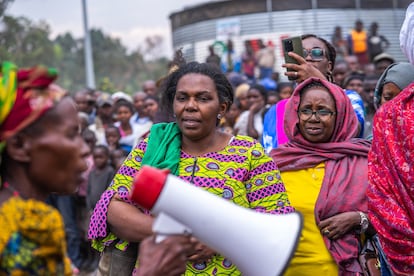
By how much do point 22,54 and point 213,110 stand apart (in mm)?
20777

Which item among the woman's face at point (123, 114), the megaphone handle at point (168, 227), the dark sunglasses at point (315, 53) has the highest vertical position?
the dark sunglasses at point (315, 53)

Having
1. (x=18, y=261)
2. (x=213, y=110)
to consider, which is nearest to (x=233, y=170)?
(x=213, y=110)

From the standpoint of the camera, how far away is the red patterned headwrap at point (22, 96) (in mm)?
2180

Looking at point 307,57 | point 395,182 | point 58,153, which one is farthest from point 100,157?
point 58,153

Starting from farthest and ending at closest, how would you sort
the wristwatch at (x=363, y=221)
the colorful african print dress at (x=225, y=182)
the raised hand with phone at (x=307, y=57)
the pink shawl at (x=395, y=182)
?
the raised hand with phone at (x=307, y=57)
the wristwatch at (x=363, y=221)
the colorful african print dress at (x=225, y=182)
the pink shawl at (x=395, y=182)

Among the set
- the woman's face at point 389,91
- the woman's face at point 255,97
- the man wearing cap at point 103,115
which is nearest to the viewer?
the woman's face at point 389,91

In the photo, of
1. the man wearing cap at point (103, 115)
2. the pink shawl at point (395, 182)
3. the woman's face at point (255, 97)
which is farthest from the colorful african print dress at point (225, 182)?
the man wearing cap at point (103, 115)

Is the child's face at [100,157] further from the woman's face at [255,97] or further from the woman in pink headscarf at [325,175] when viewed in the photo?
the woman in pink headscarf at [325,175]

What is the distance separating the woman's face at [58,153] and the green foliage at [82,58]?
20.6 metres

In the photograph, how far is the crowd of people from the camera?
87.1 inches

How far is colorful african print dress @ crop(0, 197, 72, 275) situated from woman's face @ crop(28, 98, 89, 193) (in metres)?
0.15

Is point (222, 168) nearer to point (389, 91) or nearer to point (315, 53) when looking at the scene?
point (315, 53)

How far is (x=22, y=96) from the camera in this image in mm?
2205

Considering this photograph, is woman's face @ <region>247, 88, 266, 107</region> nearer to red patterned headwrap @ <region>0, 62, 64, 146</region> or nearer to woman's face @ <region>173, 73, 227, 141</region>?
woman's face @ <region>173, 73, 227, 141</region>
